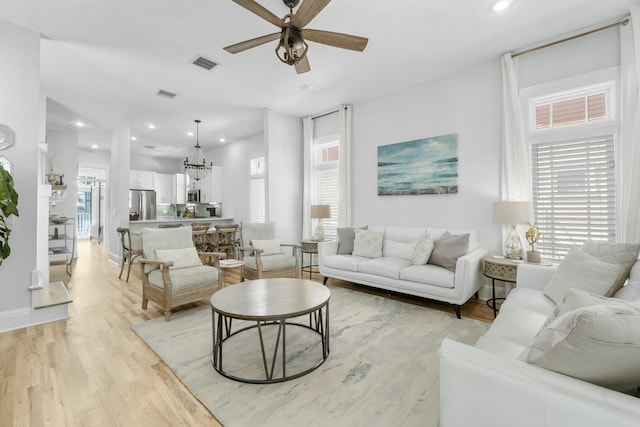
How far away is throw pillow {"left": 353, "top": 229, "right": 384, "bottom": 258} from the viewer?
14.1 feet

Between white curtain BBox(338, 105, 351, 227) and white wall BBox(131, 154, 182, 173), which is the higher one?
white wall BBox(131, 154, 182, 173)

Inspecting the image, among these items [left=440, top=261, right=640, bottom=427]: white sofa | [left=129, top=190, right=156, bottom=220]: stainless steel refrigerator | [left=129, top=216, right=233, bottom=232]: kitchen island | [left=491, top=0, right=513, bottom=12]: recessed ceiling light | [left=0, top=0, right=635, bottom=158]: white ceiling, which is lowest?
[left=440, top=261, right=640, bottom=427]: white sofa

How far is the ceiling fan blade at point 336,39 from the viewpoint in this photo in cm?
231

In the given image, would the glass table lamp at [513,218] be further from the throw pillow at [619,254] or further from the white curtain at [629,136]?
the throw pillow at [619,254]

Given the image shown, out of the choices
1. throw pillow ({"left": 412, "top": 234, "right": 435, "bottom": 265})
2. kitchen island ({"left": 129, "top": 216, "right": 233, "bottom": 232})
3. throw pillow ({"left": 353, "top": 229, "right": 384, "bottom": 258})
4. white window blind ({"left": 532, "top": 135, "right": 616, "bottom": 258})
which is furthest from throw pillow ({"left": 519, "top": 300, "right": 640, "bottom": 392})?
kitchen island ({"left": 129, "top": 216, "right": 233, "bottom": 232})

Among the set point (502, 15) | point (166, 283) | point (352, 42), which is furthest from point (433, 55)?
point (166, 283)

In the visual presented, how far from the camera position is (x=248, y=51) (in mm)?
3521

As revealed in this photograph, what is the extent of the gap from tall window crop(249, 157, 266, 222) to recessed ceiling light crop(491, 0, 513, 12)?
5.63 meters

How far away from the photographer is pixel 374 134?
506 cm

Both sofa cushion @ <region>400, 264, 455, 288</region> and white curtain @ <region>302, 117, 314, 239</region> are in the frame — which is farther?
white curtain @ <region>302, 117, 314, 239</region>

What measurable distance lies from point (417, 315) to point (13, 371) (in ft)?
11.9

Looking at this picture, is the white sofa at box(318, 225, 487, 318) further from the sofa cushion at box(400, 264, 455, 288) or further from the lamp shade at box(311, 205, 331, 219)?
the lamp shade at box(311, 205, 331, 219)

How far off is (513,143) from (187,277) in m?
4.24

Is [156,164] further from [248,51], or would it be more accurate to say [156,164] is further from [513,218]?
[513,218]
